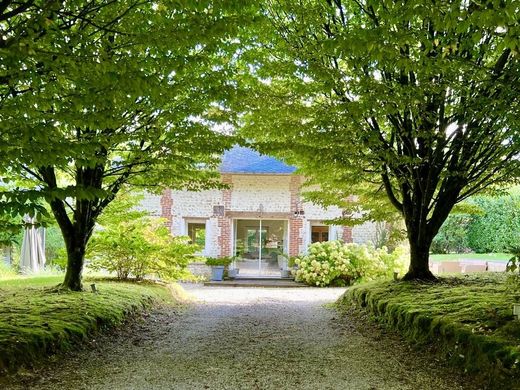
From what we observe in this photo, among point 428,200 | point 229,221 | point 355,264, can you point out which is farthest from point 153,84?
point 229,221

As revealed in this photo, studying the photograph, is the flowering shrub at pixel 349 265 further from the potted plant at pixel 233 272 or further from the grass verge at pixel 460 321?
the grass verge at pixel 460 321

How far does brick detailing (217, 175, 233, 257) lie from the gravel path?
13.3 metres

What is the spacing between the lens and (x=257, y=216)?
72.1ft

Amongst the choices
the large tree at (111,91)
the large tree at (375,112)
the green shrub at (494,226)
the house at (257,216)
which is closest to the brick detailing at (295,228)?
the house at (257,216)

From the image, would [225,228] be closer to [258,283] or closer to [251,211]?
[251,211]

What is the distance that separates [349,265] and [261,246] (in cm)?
523

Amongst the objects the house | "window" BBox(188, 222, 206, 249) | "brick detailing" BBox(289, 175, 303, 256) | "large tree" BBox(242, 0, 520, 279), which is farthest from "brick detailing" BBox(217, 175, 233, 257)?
"large tree" BBox(242, 0, 520, 279)

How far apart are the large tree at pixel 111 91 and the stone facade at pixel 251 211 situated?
43.3 feet

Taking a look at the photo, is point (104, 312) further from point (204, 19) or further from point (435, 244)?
point (435, 244)

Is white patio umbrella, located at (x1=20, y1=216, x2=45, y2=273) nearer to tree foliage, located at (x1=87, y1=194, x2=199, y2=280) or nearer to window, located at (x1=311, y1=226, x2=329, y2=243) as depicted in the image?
tree foliage, located at (x1=87, y1=194, x2=199, y2=280)

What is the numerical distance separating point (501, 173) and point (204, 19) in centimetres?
735

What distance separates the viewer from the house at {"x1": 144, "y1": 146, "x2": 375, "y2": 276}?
72.2 feet

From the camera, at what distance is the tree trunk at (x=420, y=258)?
9586mm

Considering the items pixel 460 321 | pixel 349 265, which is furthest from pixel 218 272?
pixel 460 321
